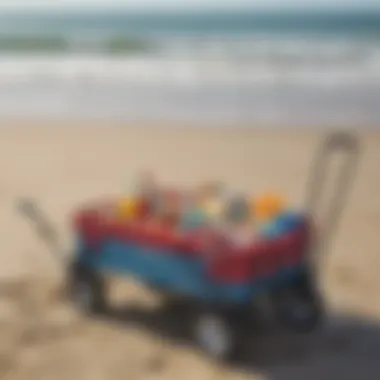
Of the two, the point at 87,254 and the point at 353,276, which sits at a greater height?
the point at 87,254

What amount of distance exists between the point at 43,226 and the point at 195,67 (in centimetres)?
772

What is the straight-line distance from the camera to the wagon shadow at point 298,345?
3.20 metres

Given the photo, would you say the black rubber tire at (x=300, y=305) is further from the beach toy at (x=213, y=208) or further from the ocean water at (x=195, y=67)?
the ocean water at (x=195, y=67)

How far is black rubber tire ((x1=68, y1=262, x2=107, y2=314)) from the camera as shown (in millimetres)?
3682

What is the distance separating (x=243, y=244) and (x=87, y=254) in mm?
723

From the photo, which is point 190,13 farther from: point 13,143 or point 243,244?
point 243,244

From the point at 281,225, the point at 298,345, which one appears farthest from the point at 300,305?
the point at 281,225

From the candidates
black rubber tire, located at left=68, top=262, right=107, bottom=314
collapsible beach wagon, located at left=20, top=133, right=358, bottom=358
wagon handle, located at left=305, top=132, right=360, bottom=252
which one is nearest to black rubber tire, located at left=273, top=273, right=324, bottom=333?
collapsible beach wagon, located at left=20, top=133, right=358, bottom=358

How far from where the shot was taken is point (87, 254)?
3.63 meters

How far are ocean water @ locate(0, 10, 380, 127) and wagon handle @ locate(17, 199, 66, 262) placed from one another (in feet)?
10.6

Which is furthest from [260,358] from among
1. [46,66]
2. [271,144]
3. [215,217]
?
[46,66]

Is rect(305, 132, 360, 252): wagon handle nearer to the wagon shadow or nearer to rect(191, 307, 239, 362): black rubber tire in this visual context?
the wagon shadow

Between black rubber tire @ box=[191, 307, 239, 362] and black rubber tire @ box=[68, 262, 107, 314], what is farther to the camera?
black rubber tire @ box=[68, 262, 107, 314]

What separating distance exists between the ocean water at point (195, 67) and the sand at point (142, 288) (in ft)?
4.47
